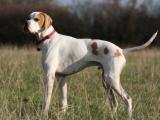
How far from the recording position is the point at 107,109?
23.7 ft

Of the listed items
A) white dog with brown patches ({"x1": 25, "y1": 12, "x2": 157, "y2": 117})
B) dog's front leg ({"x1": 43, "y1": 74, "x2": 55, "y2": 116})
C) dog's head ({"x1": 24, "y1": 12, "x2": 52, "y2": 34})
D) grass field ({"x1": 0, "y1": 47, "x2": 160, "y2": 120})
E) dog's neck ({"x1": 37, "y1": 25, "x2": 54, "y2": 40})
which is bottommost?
grass field ({"x1": 0, "y1": 47, "x2": 160, "y2": 120})

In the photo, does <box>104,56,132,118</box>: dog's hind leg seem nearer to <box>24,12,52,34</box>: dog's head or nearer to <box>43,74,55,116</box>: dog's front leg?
<box>43,74,55,116</box>: dog's front leg

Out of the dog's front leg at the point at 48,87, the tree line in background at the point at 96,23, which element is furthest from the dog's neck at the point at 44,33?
the tree line in background at the point at 96,23

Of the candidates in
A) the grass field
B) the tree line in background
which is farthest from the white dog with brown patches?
the tree line in background

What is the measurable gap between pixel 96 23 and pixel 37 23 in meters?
28.1

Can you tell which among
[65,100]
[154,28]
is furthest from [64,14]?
[65,100]

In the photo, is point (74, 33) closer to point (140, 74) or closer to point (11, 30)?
point (11, 30)

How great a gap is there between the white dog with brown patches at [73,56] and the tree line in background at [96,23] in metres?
23.3

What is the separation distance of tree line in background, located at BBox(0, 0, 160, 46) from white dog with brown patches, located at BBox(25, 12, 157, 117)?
2327 cm

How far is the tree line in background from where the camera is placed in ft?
109

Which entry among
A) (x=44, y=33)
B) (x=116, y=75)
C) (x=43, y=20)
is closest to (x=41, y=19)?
(x=43, y=20)

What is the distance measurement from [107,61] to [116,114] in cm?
79

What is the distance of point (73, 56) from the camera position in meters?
7.62

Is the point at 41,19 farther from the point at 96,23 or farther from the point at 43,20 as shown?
the point at 96,23
